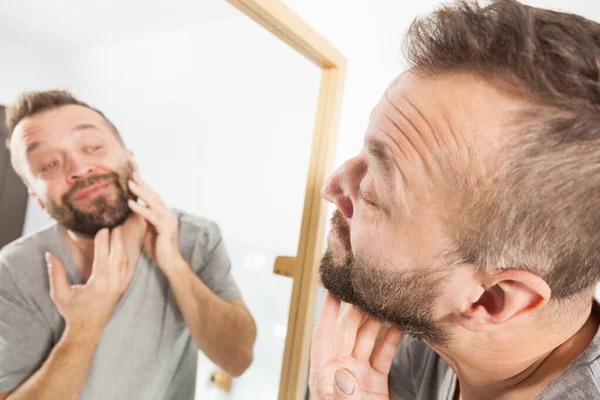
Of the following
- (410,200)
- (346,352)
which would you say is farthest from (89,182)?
(346,352)

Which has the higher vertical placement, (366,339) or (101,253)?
(101,253)

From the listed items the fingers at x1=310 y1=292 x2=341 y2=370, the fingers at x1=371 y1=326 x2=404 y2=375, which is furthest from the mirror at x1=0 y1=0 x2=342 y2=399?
the fingers at x1=371 y1=326 x2=404 y2=375

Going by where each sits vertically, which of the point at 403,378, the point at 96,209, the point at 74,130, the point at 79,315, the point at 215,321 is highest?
the point at 74,130

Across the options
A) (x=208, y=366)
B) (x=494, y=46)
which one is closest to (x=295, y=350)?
(x=208, y=366)

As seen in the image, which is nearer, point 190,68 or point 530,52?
point 530,52

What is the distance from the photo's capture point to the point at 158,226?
2.14 ft

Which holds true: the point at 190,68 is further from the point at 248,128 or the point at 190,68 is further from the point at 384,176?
the point at 384,176

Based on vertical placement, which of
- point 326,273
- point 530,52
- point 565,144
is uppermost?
point 530,52

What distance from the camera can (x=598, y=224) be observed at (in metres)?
0.58

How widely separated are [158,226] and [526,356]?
64cm

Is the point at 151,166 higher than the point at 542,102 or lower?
lower

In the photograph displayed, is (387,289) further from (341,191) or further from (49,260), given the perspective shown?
(49,260)

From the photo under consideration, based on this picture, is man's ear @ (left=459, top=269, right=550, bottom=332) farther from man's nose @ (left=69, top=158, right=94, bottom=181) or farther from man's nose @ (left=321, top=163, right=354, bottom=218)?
man's nose @ (left=69, top=158, right=94, bottom=181)

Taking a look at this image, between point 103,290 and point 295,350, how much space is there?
1.83 feet
